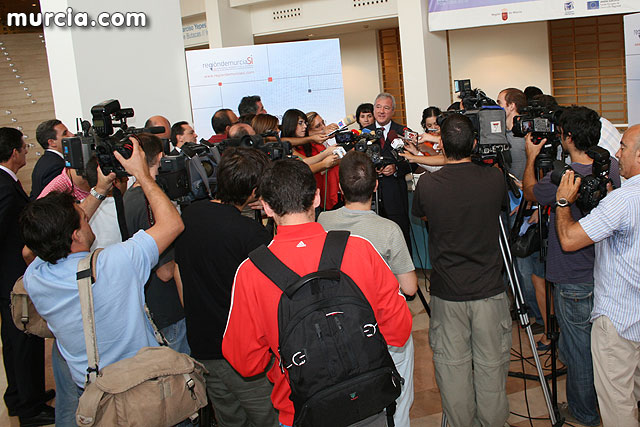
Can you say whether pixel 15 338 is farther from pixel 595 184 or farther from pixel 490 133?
pixel 595 184

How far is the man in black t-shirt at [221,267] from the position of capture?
7.30 feet

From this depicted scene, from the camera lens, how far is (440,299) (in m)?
2.71

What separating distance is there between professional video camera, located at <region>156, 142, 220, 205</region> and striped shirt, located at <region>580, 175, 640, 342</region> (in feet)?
5.22

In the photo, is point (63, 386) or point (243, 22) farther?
point (243, 22)

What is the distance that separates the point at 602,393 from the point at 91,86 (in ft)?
11.9

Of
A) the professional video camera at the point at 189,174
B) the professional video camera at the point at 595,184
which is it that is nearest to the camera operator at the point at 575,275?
the professional video camera at the point at 595,184

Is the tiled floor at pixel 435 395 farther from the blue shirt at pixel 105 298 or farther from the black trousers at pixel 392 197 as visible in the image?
the blue shirt at pixel 105 298

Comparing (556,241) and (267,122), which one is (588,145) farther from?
→ (267,122)

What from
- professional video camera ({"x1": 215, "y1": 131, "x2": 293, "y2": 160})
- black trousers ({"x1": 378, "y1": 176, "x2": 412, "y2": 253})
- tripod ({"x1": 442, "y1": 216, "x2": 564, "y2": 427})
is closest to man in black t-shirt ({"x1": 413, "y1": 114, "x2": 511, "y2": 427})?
tripod ({"x1": 442, "y1": 216, "x2": 564, "y2": 427})

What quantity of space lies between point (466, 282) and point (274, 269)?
1.23 metres

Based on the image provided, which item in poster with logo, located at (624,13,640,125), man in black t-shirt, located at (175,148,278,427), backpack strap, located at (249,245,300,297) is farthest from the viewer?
poster with logo, located at (624,13,640,125)

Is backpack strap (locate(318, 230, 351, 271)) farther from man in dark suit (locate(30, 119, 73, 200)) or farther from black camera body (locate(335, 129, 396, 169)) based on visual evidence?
man in dark suit (locate(30, 119, 73, 200))

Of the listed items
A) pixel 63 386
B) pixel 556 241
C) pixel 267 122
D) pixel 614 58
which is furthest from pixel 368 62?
pixel 63 386

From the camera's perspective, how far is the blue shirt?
1943 mm
